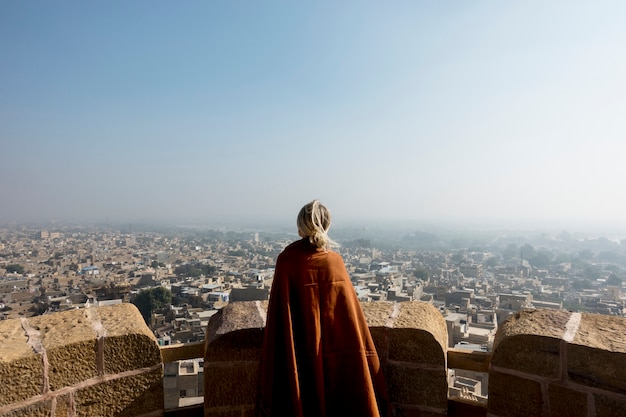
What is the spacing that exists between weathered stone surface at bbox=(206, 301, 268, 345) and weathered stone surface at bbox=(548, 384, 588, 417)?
1.43 meters

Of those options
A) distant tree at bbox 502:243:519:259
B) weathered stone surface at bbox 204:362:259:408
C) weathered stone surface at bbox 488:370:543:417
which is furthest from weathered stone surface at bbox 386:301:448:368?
distant tree at bbox 502:243:519:259

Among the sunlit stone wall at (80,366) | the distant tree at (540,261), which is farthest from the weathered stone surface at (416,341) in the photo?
the distant tree at (540,261)

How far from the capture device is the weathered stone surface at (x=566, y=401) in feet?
6.12

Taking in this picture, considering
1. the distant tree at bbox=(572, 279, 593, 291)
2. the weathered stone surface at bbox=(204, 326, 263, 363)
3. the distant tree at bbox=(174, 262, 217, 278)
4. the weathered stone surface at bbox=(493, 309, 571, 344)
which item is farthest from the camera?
the distant tree at bbox=(572, 279, 593, 291)

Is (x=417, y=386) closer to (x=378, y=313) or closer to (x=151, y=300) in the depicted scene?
(x=378, y=313)

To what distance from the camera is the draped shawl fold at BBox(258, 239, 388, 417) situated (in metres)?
1.86

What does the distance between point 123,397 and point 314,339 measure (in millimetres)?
930

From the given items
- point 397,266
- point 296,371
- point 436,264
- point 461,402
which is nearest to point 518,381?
point 461,402

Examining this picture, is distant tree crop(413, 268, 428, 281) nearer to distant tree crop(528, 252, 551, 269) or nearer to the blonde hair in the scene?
distant tree crop(528, 252, 551, 269)

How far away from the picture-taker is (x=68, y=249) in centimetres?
7350

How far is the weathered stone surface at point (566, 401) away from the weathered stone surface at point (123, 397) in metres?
1.86

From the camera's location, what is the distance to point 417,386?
2158mm

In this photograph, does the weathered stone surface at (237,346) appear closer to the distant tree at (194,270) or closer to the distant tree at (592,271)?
the distant tree at (194,270)

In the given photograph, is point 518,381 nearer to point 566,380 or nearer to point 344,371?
point 566,380
